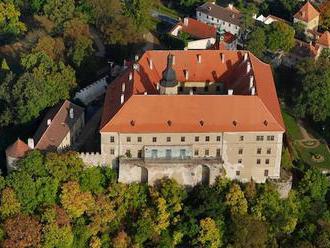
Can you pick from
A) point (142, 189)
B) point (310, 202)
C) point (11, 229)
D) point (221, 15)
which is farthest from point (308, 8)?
point (11, 229)

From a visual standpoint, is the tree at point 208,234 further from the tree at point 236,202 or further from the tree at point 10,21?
the tree at point 10,21

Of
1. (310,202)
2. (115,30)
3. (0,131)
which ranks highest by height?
(115,30)

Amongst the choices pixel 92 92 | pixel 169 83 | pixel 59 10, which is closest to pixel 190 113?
pixel 169 83

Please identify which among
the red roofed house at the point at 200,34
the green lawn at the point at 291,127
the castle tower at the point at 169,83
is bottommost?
the green lawn at the point at 291,127

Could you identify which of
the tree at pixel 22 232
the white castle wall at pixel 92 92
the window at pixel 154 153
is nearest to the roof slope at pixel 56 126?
the white castle wall at pixel 92 92

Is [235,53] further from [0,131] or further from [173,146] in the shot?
[0,131]

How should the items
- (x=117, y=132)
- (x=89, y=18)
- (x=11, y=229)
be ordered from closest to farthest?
1. (x=11, y=229)
2. (x=117, y=132)
3. (x=89, y=18)
